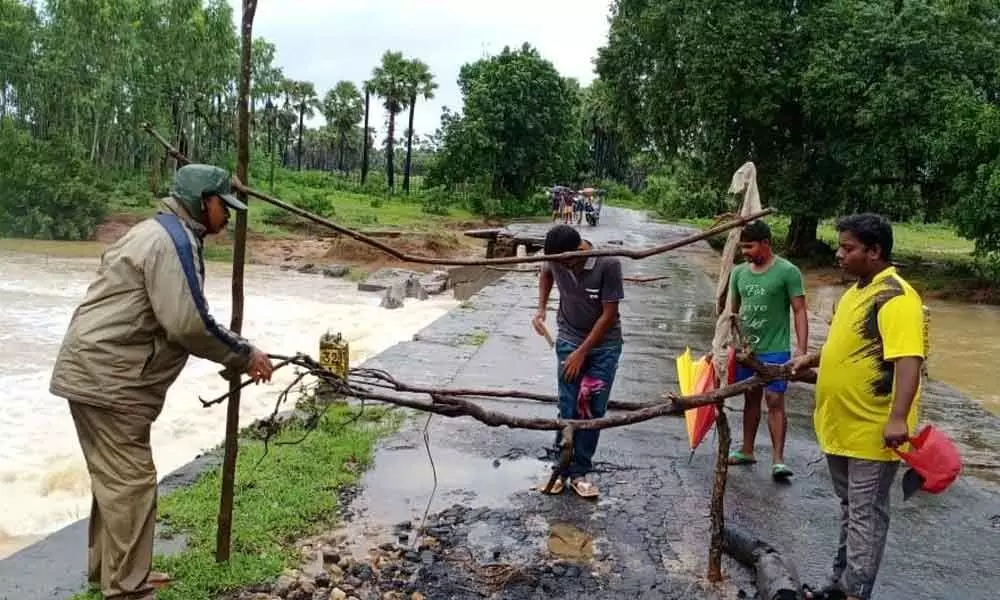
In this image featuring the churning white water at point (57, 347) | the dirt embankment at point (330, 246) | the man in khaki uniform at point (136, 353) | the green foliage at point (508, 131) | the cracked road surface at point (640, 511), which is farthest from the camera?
the green foliage at point (508, 131)

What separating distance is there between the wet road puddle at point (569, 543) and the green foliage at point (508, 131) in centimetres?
3801

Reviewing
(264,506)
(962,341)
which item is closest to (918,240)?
(962,341)

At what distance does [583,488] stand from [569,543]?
728 mm

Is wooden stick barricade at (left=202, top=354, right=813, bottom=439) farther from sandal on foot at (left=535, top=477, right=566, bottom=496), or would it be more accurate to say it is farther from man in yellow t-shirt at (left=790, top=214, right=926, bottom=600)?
sandal on foot at (left=535, top=477, right=566, bottom=496)

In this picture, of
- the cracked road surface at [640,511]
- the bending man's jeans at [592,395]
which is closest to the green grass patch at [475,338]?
the cracked road surface at [640,511]

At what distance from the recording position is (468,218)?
136 ft

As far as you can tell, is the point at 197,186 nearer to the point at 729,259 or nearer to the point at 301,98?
the point at 729,259

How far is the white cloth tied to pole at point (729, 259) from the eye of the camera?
4.40 meters

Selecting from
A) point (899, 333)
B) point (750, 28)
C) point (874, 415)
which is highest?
point (750, 28)

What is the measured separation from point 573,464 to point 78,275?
21221 millimetres

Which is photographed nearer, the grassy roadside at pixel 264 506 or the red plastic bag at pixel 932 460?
the red plastic bag at pixel 932 460

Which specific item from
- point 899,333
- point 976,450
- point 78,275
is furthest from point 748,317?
point 78,275

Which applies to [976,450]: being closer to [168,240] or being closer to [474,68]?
[168,240]

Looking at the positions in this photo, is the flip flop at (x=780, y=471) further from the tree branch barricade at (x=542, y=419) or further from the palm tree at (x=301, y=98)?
the palm tree at (x=301, y=98)
